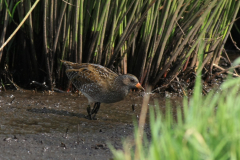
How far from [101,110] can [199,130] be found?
3201 mm

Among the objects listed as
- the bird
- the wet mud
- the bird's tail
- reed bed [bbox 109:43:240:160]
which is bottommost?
the wet mud

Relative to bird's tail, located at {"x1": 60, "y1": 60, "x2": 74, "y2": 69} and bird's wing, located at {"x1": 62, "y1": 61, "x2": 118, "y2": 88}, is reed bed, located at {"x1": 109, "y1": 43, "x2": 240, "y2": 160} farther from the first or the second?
bird's tail, located at {"x1": 60, "y1": 60, "x2": 74, "y2": 69}

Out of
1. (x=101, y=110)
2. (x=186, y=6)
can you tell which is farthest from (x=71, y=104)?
(x=186, y=6)

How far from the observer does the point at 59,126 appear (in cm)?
468

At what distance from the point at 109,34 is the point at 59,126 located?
1588mm

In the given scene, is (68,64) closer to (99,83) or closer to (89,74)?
(89,74)

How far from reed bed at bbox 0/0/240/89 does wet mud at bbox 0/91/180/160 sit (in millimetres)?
401

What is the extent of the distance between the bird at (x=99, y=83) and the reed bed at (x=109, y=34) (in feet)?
1.17

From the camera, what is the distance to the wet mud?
387cm

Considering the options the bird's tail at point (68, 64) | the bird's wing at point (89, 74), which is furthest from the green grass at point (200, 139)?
the bird's tail at point (68, 64)

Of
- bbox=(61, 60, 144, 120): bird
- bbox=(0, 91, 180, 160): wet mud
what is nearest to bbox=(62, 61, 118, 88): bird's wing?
bbox=(61, 60, 144, 120): bird

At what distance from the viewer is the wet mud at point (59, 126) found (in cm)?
387

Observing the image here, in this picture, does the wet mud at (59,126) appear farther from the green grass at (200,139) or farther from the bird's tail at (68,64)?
the green grass at (200,139)

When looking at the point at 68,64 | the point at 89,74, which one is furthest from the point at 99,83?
the point at 68,64
